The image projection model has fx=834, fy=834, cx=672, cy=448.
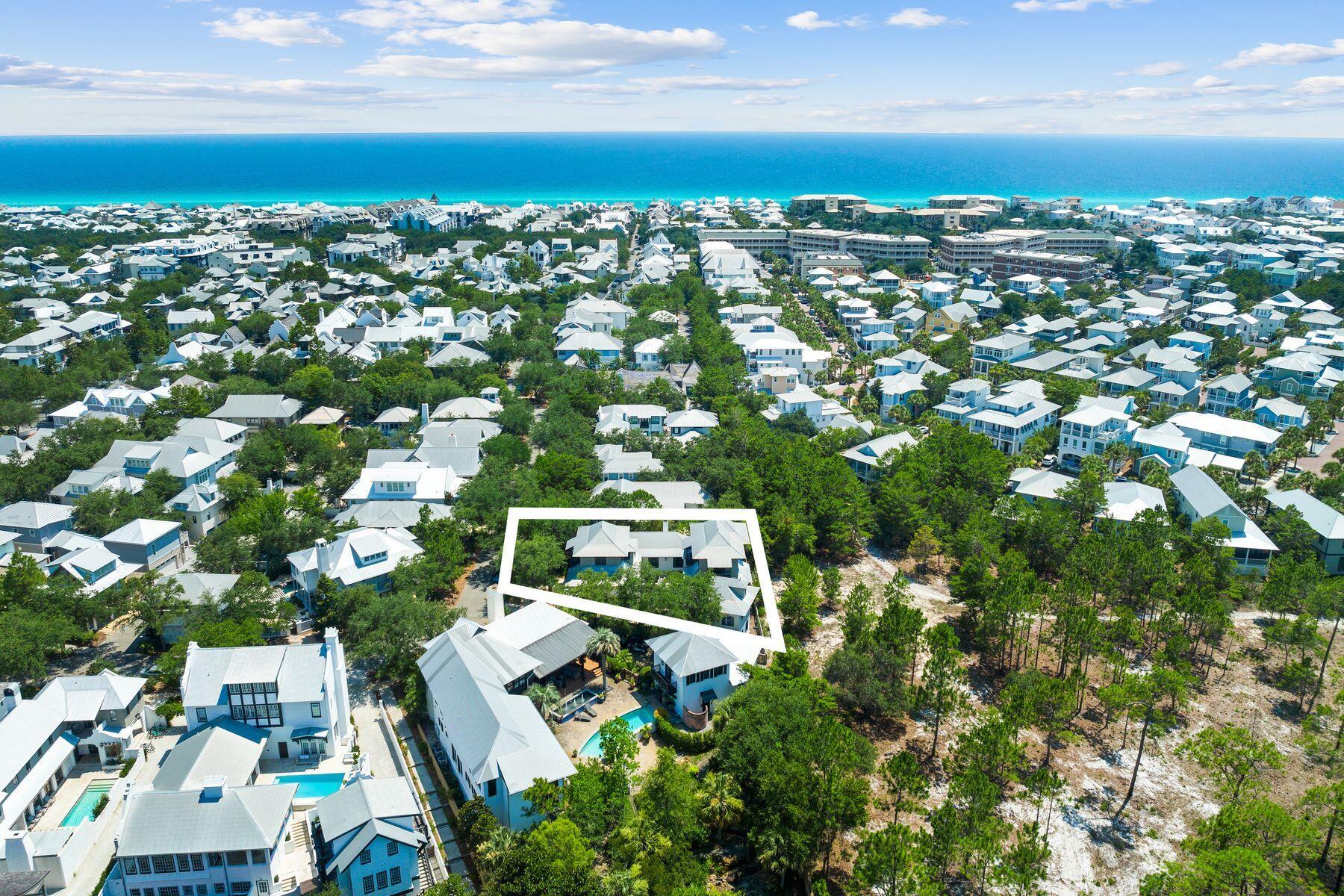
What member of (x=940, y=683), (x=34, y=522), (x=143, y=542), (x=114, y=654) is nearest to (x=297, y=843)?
(x=114, y=654)

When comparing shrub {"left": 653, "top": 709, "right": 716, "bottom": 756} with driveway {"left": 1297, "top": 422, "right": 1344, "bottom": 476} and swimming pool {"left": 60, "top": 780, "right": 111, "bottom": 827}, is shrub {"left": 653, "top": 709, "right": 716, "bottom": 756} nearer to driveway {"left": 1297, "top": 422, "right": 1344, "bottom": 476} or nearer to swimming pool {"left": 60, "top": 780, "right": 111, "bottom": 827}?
swimming pool {"left": 60, "top": 780, "right": 111, "bottom": 827}

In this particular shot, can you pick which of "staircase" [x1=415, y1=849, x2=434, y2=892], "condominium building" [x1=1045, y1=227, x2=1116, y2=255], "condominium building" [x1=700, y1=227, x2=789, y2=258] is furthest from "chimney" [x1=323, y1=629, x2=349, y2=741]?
"condominium building" [x1=1045, y1=227, x2=1116, y2=255]

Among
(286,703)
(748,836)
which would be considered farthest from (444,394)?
(748,836)

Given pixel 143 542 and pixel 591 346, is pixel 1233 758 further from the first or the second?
pixel 591 346

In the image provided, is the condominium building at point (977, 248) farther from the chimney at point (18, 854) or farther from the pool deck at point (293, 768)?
the chimney at point (18, 854)

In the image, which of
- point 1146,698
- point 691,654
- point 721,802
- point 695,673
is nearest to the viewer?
point 721,802

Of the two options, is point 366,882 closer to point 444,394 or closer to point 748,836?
point 748,836
